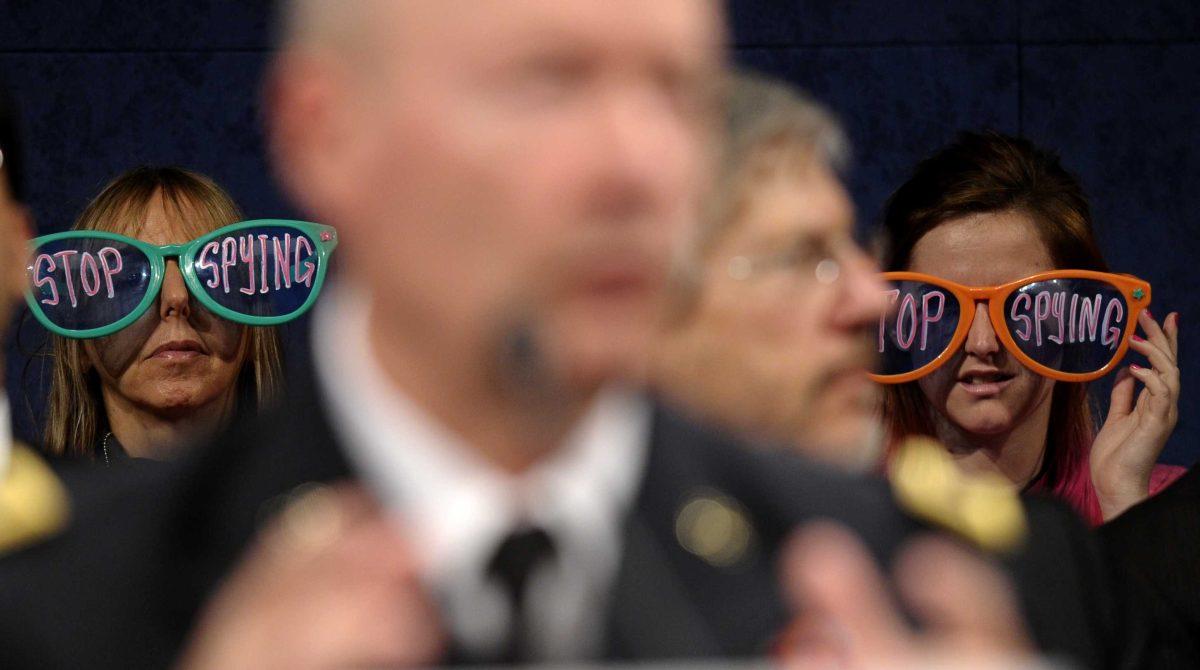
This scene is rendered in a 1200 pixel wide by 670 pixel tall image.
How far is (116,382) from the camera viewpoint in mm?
1757

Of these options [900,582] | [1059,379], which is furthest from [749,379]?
[1059,379]

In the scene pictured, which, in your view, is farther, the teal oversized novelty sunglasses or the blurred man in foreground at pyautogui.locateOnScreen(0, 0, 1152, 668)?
the teal oversized novelty sunglasses

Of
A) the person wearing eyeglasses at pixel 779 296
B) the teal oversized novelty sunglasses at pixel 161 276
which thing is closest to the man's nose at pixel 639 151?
the person wearing eyeglasses at pixel 779 296

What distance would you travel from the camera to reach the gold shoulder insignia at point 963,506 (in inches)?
24.5

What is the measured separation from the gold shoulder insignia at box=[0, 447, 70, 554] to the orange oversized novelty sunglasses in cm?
108

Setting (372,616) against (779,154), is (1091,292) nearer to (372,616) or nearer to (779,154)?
(779,154)

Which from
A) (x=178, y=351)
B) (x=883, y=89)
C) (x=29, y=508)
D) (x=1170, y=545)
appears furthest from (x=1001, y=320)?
(x=883, y=89)

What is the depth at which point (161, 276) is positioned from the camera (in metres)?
1.72

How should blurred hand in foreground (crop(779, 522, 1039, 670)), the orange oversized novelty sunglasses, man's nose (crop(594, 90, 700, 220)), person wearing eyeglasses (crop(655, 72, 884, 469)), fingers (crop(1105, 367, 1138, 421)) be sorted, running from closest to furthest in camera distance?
man's nose (crop(594, 90, 700, 220)), blurred hand in foreground (crop(779, 522, 1039, 670)), person wearing eyeglasses (crop(655, 72, 884, 469)), the orange oversized novelty sunglasses, fingers (crop(1105, 367, 1138, 421))

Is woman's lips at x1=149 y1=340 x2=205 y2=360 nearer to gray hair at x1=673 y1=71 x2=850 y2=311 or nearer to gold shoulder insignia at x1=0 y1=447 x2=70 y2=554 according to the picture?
gray hair at x1=673 y1=71 x2=850 y2=311

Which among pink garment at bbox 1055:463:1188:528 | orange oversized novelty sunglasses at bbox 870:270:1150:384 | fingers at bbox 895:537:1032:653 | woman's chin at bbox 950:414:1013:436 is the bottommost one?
pink garment at bbox 1055:463:1188:528

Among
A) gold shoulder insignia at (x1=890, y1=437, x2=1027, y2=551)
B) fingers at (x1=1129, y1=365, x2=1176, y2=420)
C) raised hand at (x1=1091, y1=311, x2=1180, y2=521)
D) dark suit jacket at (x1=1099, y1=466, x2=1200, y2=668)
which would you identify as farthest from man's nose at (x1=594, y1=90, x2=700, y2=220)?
fingers at (x1=1129, y1=365, x2=1176, y2=420)

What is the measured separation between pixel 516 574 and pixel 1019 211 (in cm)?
128

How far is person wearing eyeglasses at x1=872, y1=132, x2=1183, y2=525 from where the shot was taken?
158 cm
